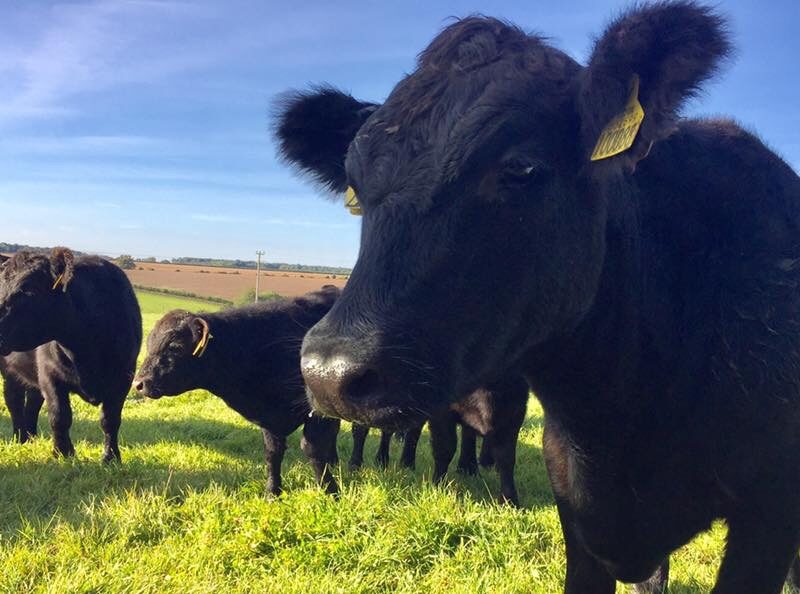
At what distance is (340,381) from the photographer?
5.03ft

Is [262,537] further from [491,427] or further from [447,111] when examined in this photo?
[447,111]

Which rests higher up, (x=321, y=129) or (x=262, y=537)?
(x=321, y=129)

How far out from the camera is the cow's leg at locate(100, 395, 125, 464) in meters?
6.56

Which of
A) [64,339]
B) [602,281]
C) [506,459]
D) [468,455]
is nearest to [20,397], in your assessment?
[64,339]

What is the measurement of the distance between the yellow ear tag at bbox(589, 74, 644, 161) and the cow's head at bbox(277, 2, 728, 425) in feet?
0.04

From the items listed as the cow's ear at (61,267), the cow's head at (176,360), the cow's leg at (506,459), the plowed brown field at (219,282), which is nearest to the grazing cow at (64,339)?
the cow's ear at (61,267)

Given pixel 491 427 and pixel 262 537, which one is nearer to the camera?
pixel 262 537

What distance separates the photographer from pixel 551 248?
185 cm

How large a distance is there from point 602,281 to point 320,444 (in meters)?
4.31

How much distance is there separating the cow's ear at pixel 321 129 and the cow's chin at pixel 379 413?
1.52m

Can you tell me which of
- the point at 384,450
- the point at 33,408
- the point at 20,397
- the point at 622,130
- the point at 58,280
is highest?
the point at 622,130

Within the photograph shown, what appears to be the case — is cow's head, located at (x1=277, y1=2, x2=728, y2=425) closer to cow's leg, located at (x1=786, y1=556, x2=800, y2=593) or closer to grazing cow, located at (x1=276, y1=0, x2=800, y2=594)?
grazing cow, located at (x1=276, y1=0, x2=800, y2=594)

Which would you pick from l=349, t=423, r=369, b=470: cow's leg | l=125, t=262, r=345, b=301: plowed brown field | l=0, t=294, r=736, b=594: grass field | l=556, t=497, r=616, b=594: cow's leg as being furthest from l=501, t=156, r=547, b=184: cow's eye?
l=125, t=262, r=345, b=301: plowed brown field

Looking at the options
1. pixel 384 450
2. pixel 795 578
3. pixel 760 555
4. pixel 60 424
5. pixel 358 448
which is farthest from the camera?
pixel 384 450
